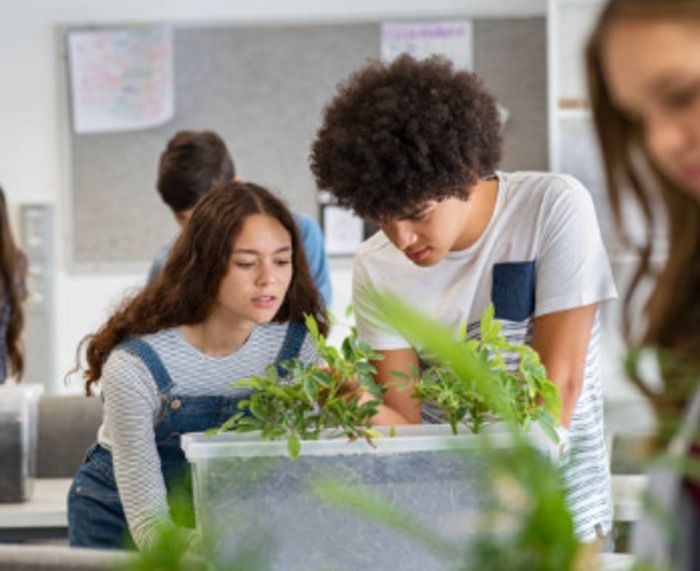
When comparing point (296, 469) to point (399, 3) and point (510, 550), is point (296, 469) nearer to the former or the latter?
point (510, 550)

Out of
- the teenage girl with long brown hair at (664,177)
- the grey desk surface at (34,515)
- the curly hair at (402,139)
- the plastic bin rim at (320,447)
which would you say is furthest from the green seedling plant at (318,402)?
the grey desk surface at (34,515)

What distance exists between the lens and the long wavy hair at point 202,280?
2246 millimetres

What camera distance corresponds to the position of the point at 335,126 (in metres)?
1.84

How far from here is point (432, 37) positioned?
5.30 m

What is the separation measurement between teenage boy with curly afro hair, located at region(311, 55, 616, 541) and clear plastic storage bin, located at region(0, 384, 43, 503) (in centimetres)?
108

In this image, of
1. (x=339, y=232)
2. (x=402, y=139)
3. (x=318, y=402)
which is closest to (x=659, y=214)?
(x=318, y=402)

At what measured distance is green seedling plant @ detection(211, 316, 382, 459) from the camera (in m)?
1.62

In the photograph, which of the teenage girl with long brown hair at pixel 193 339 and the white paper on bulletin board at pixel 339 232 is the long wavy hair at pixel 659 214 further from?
the white paper on bulletin board at pixel 339 232

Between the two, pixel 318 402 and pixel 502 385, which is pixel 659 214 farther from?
pixel 318 402

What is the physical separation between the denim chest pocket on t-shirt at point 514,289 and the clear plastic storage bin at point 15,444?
1.25 metres

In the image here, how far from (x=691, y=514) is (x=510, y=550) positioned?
25cm

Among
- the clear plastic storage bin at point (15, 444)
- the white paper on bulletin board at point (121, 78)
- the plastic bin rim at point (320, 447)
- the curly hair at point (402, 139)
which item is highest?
the white paper on bulletin board at point (121, 78)

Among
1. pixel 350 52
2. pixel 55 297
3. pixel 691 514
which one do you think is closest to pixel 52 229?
pixel 55 297

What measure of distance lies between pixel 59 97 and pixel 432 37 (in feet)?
4.72
